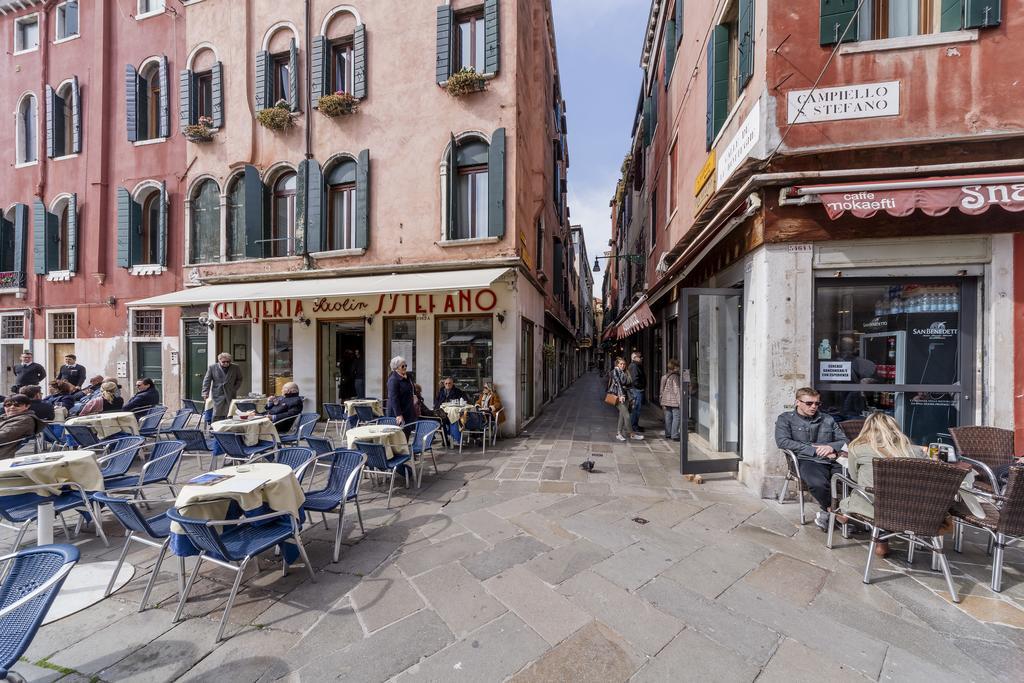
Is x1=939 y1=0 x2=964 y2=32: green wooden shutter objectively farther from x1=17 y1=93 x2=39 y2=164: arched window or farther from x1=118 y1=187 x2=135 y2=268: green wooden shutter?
x1=17 y1=93 x2=39 y2=164: arched window

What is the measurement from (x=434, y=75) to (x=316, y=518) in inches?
339

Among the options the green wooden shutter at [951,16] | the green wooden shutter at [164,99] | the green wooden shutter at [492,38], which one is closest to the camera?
the green wooden shutter at [951,16]

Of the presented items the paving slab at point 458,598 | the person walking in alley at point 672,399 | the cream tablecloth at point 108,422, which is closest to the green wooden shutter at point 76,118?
the cream tablecloth at point 108,422

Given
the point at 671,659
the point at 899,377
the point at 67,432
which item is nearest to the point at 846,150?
the point at 899,377

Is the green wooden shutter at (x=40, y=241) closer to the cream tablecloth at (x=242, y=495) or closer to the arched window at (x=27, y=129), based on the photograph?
the arched window at (x=27, y=129)

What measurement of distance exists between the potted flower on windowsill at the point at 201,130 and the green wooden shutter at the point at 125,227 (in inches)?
108

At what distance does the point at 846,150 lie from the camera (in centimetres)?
479

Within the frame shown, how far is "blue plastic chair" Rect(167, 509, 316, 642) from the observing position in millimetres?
2615

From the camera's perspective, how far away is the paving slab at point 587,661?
2.24 meters

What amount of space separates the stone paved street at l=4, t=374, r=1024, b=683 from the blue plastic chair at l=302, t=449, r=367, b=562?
0.39 meters

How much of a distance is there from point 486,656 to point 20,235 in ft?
60.8

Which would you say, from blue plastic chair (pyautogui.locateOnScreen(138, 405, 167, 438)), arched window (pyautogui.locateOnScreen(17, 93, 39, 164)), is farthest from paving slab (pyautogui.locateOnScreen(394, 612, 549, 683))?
arched window (pyautogui.locateOnScreen(17, 93, 39, 164))

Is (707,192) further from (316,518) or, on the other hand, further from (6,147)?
(6,147)

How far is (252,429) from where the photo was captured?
5.75 meters
